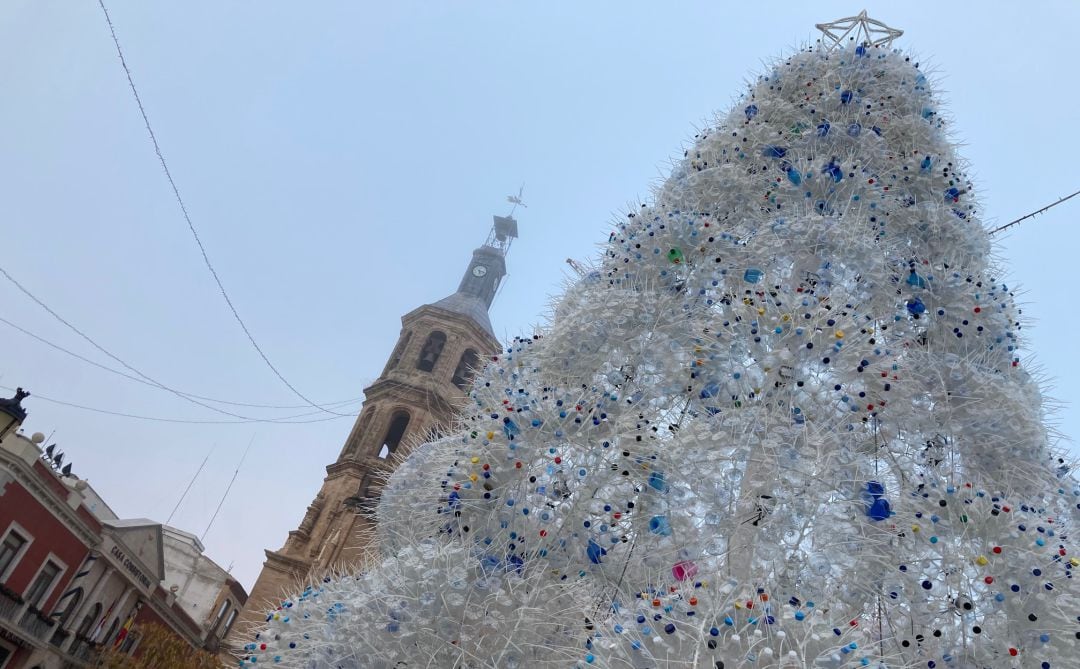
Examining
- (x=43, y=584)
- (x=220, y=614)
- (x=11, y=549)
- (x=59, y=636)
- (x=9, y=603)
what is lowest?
(x=59, y=636)

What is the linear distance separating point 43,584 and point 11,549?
2.06 metres

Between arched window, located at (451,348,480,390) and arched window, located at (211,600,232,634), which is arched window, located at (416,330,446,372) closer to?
arched window, located at (451,348,480,390)

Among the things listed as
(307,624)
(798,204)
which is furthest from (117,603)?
(798,204)

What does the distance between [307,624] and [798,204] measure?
4.94m

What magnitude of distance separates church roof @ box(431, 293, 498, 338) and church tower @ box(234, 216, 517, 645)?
5 centimetres

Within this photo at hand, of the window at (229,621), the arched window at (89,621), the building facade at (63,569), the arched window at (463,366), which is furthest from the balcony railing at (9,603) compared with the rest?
the window at (229,621)

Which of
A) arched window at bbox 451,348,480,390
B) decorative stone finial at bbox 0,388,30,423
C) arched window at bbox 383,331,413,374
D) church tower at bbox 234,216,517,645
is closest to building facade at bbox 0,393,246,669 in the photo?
decorative stone finial at bbox 0,388,30,423

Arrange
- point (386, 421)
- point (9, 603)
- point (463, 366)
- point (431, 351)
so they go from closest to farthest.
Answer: point (9, 603) < point (386, 421) < point (463, 366) < point (431, 351)

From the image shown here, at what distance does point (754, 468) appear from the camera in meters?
4.73

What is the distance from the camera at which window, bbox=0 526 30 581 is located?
61.4 feet

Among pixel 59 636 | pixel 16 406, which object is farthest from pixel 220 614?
pixel 16 406

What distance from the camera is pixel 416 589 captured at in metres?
4.66

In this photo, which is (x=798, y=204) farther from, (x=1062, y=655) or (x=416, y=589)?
(x=416, y=589)

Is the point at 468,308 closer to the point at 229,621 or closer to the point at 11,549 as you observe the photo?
the point at 11,549
